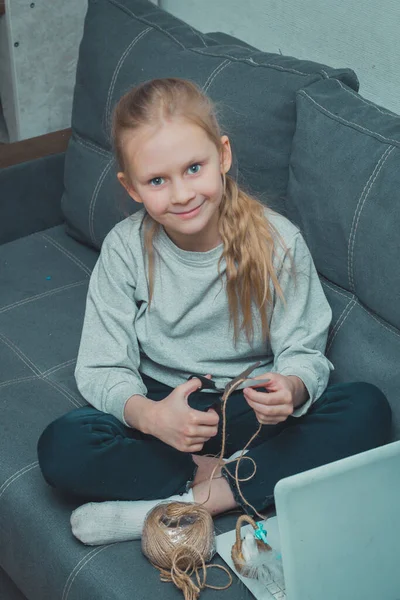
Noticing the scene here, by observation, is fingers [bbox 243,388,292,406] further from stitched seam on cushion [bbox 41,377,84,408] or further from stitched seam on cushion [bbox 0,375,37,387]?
stitched seam on cushion [bbox 0,375,37,387]

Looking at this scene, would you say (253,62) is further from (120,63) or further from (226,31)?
(226,31)

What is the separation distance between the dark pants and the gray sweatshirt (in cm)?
6

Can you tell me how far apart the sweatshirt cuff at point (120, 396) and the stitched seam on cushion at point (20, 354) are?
29 centimetres

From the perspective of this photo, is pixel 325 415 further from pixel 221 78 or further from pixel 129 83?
pixel 129 83

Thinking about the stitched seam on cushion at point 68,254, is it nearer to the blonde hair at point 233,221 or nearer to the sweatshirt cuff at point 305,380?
the blonde hair at point 233,221

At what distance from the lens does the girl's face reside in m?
1.41

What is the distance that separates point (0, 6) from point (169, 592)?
166 centimetres

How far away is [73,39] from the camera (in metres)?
2.48

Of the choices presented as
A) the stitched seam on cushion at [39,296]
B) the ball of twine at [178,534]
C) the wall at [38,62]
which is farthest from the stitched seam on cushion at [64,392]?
the wall at [38,62]

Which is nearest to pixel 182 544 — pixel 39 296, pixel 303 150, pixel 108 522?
pixel 108 522

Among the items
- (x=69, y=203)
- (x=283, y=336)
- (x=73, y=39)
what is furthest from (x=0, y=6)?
(x=283, y=336)

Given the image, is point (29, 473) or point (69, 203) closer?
point (29, 473)

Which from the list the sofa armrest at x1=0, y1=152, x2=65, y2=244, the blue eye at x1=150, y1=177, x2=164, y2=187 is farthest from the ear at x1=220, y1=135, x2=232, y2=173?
the sofa armrest at x1=0, y1=152, x2=65, y2=244

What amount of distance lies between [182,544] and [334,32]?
1.15 meters
